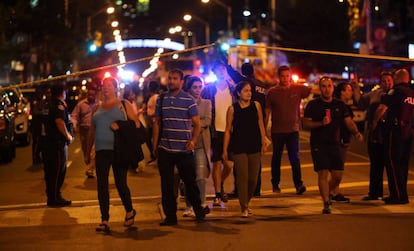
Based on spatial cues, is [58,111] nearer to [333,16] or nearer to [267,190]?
[267,190]

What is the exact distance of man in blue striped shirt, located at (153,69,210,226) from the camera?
888cm

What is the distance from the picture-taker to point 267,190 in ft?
39.1

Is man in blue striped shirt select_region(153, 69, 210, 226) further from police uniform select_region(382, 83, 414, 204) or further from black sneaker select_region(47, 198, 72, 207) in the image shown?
police uniform select_region(382, 83, 414, 204)

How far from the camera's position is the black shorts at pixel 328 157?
955 centimetres

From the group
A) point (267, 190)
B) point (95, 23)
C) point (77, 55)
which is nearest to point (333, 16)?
point (77, 55)

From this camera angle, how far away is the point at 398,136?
10.2 metres

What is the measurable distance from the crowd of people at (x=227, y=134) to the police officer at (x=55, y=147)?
0.01 m

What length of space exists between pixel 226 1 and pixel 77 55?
38195 millimetres

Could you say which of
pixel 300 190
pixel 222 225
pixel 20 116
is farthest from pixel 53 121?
pixel 20 116

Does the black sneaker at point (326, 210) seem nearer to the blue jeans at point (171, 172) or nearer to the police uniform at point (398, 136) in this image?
the police uniform at point (398, 136)

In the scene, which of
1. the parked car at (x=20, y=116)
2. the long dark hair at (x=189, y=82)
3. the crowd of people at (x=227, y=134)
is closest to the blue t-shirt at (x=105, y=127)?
the crowd of people at (x=227, y=134)

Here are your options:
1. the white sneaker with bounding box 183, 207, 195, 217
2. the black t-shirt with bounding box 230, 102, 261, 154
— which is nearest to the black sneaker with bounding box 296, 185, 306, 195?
the black t-shirt with bounding box 230, 102, 261, 154

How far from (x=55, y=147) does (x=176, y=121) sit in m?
2.63

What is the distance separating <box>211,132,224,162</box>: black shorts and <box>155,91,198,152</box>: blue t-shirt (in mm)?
1605
